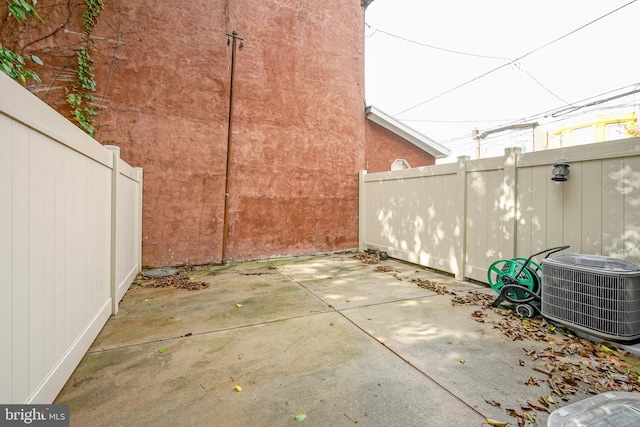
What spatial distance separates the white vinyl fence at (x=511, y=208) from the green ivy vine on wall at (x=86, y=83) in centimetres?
591

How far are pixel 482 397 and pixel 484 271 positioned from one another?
9.39 ft

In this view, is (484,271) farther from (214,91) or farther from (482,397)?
(214,91)

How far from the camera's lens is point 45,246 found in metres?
1.65

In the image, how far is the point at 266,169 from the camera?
641 cm

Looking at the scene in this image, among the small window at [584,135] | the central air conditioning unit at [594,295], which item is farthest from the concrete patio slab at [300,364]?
the small window at [584,135]

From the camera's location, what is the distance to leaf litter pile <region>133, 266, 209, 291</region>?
439 centimetres

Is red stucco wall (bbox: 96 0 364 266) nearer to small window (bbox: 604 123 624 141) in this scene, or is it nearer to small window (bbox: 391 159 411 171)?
small window (bbox: 391 159 411 171)

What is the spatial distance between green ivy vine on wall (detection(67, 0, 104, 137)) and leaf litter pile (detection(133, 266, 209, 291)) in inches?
109

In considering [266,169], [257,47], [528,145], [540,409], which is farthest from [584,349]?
[528,145]

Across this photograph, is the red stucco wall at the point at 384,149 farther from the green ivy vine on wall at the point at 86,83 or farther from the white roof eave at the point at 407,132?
the green ivy vine on wall at the point at 86,83

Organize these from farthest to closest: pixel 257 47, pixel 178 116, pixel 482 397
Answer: pixel 257 47, pixel 178 116, pixel 482 397

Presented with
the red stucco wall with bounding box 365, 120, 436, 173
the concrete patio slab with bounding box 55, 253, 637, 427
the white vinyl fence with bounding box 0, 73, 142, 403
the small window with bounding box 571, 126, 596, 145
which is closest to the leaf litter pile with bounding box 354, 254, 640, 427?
the concrete patio slab with bounding box 55, 253, 637, 427

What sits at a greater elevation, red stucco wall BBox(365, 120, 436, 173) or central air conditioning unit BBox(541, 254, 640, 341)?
red stucco wall BBox(365, 120, 436, 173)

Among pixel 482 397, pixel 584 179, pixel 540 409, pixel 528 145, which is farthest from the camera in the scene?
pixel 528 145
